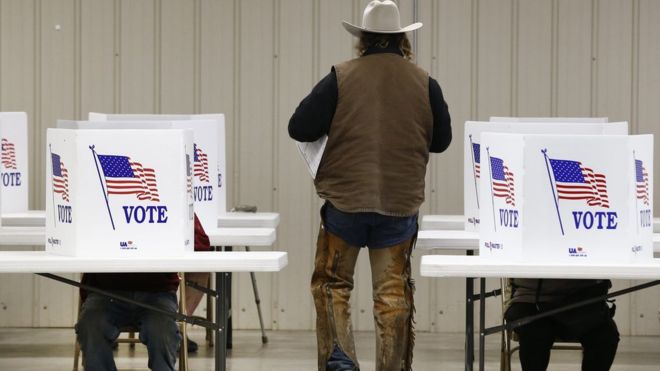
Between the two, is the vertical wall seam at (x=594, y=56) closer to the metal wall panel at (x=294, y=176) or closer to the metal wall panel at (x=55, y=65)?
the metal wall panel at (x=294, y=176)

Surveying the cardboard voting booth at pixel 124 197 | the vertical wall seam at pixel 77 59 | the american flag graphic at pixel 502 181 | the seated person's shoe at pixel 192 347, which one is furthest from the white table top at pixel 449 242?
the vertical wall seam at pixel 77 59

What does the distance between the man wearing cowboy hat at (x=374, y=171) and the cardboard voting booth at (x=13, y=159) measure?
6.71ft

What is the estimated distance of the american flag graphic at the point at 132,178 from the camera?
377 centimetres

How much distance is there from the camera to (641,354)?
6254 millimetres

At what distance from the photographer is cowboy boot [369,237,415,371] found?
178 inches

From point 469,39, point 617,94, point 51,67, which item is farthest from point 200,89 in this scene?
point 617,94

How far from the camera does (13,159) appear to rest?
6.02 metres

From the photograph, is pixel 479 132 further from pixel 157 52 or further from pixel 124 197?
pixel 157 52

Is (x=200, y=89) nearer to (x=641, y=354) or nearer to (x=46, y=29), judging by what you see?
(x=46, y=29)

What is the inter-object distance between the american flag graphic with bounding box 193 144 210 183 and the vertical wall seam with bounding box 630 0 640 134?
2.70m

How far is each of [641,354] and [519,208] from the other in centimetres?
286

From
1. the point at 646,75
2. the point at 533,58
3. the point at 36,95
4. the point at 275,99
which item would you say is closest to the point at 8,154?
the point at 36,95

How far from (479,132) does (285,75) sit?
2188 millimetres

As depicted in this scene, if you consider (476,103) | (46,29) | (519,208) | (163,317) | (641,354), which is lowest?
(641,354)
